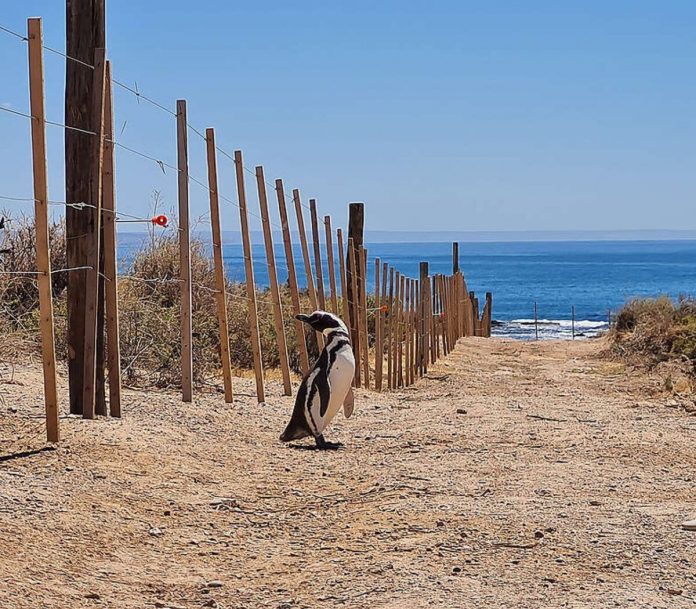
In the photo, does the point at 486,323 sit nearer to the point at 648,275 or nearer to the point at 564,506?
the point at 564,506

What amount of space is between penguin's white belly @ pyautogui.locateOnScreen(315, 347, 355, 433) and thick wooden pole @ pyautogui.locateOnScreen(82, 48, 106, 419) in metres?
2.06

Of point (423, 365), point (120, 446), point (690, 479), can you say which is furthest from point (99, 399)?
point (423, 365)

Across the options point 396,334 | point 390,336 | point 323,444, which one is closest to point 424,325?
point 396,334

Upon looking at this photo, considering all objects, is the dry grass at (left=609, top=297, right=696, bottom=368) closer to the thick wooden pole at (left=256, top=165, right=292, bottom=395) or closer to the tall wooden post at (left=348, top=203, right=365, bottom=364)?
the tall wooden post at (left=348, top=203, right=365, bottom=364)

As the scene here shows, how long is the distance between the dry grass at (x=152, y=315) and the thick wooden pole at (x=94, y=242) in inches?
18.5

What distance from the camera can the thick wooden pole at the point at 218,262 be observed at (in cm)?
1151

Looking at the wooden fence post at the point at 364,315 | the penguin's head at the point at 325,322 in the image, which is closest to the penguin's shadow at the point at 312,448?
the penguin's head at the point at 325,322

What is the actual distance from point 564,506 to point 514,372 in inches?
533

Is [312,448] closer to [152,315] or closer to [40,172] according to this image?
[40,172]

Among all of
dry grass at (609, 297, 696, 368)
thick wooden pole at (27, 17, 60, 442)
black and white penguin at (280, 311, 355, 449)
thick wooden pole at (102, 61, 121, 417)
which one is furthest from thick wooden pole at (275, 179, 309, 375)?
dry grass at (609, 297, 696, 368)

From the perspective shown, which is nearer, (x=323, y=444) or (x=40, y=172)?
(x=40, y=172)

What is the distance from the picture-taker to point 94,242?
924 centimetres

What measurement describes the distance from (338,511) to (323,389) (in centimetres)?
274

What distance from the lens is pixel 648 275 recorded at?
487 feet
